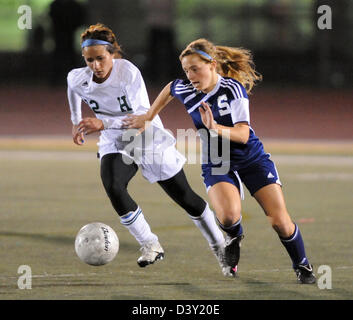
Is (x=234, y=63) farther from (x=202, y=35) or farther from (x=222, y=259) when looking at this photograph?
(x=202, y=35)

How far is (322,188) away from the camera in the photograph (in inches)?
534

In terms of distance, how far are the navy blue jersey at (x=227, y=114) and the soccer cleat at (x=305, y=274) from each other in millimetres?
906

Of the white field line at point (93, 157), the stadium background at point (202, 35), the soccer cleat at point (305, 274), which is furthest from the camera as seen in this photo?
the stadium background at point (202, 35)

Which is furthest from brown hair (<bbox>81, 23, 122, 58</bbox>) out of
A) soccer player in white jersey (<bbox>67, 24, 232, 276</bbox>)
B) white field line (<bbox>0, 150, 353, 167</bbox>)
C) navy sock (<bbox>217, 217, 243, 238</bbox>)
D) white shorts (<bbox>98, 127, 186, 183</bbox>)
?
white field line (<bbox>0, 150, 353, 167</bbox>)

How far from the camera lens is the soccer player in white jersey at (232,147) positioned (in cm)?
717

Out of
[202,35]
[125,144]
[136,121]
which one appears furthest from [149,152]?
[202,35]

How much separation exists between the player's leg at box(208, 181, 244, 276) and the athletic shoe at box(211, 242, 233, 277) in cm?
2

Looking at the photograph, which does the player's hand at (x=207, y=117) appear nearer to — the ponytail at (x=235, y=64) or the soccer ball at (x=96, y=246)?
the ponytail at (x=235, y=64)

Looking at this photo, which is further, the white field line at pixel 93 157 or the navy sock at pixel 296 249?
the white field line at pixel 93 157

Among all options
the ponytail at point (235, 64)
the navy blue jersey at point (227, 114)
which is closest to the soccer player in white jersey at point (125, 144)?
the navy blue jersey at point (227, 114)

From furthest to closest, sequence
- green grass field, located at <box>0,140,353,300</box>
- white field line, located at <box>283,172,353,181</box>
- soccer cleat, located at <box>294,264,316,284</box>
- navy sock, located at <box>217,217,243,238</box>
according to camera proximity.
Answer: white field line, located at <box>283,172,353,181</box> → navy sock, located at <box>217,217,243,238</box> → soccer cleat, located at <box>294,264,316,284</box> → green grass field, located at <box>0,140,353,300</box>

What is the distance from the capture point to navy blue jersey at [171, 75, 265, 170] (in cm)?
720

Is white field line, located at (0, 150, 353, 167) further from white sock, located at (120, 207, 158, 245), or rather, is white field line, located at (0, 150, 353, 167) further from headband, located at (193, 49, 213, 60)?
headband, located at (193, 49, 213, 60)
